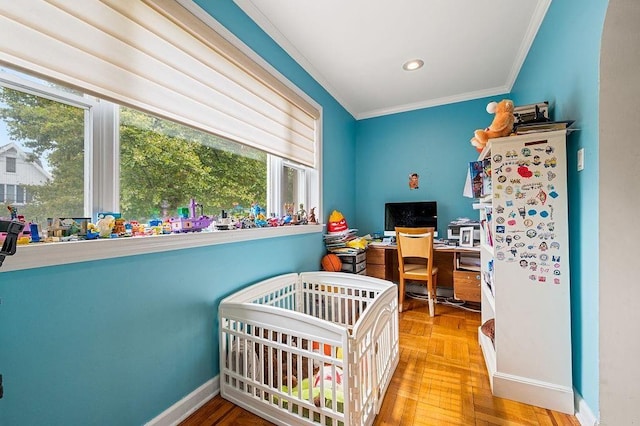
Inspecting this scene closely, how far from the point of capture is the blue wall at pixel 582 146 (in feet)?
3.99

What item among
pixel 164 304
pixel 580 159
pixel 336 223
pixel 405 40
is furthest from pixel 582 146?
pixel 164 304

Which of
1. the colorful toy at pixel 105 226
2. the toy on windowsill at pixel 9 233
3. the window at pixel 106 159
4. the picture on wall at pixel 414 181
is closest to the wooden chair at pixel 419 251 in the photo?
the picture on wall at pixel 414 181

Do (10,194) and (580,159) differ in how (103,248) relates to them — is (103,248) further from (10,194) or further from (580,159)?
(580,159)

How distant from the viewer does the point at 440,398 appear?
1522 mm

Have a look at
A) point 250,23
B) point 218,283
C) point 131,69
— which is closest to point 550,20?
point 250,23

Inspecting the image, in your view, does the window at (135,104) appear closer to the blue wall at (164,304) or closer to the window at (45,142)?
the window at (45,142)

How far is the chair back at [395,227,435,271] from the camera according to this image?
104 inches

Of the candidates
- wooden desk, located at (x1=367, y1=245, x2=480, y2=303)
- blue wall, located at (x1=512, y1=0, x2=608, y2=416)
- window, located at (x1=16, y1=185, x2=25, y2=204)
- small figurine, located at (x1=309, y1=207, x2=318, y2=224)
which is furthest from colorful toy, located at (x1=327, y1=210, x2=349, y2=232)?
window, located at (x1=16, y1=185, x2=25, y2=204)

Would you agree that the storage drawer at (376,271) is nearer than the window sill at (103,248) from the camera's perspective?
No

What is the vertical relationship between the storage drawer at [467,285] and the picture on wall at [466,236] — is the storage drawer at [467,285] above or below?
below

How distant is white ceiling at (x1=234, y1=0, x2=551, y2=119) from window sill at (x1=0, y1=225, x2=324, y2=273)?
149 centimetres

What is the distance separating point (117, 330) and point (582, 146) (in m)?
2.33

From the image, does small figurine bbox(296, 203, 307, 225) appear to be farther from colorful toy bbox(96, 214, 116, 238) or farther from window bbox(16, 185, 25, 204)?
window bbox(16, 185, 25, 204)

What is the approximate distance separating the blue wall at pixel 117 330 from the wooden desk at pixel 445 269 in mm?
1627
